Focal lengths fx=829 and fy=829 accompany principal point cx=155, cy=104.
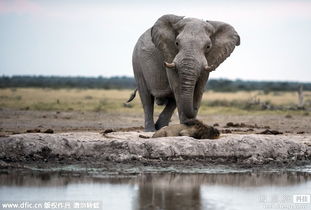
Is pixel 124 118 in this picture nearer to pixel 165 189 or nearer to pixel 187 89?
pixel 187 89

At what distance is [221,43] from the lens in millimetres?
18562

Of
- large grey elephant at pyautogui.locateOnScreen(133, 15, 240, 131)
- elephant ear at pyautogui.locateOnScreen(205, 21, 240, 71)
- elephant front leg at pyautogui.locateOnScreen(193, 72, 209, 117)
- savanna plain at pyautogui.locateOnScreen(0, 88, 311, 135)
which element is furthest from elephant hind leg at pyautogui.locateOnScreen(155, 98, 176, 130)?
savanna plain at pyautogui.locateOnScreen(0, 88, 311, 135)

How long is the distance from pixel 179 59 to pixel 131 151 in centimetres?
231

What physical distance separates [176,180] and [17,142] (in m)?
3.36

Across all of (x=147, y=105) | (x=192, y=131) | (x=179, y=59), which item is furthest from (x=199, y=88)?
(x=147, y=105)

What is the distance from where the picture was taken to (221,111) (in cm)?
3488

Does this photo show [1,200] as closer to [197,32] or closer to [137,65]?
[197,32]

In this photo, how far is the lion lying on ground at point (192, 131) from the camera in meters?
17.1

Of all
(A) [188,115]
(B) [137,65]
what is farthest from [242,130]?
(A) [188,115]

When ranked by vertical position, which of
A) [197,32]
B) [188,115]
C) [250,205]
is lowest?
[250,205]

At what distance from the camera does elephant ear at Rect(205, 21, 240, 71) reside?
18.4 meters

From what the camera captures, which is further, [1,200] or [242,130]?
[242,130]

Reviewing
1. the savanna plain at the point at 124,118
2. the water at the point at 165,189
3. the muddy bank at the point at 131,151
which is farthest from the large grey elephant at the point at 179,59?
the savanna plain at the point at 124,118

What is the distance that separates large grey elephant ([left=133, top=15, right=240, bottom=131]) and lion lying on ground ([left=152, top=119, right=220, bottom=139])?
1.51ft
